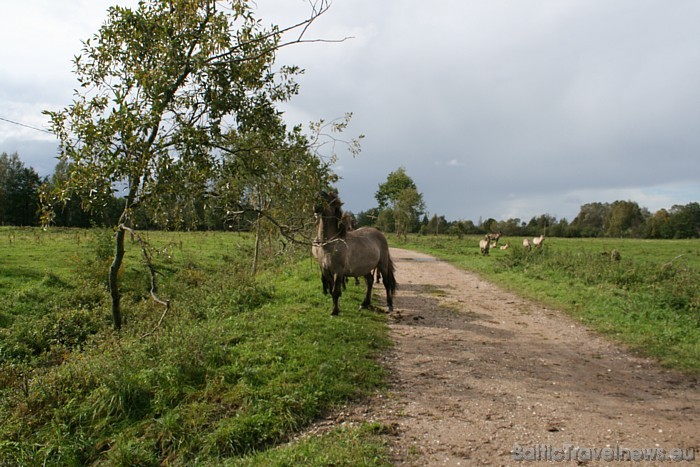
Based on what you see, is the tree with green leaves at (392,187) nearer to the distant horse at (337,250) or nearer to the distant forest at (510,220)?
the distant forest at (510,220)

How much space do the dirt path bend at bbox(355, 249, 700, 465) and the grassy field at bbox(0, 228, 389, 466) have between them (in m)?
0.48

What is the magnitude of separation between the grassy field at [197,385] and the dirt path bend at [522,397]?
48 centimetres

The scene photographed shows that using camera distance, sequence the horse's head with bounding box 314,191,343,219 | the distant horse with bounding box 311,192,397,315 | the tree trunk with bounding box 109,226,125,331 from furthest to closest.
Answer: the distant horse with bounding box 311,192,397,315 → the horse's head with bounding box 314,191,343,219 → the tree trunk with bounding box 109,226,125,331

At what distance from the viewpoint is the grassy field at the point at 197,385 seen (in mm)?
4133

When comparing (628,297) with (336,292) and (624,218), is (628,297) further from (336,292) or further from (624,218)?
(624,218)

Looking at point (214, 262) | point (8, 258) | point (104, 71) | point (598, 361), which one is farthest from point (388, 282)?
point (8, 258)

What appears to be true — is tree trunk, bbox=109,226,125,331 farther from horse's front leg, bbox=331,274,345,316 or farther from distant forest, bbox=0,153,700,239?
distant forest, bbox=0,153,700,239

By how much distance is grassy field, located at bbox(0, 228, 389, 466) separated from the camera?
163 inches

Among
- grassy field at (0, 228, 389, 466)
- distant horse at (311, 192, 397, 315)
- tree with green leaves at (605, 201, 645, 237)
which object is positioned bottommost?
grassy field at (0, 228, 389, 466)

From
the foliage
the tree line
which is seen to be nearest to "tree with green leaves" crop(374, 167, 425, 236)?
the tree line

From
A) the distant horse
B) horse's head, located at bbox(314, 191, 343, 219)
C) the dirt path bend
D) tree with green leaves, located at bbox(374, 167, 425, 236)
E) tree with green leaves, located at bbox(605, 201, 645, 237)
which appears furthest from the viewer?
tree with green leaves, located at bbox(605, 201, 645, 237)

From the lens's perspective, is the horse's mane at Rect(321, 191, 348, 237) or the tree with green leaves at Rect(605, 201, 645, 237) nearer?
the horse's mane at Rect(321, 191, 348, 237)

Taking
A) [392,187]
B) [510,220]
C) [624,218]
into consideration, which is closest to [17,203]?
[392,187]

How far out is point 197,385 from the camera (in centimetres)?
530
